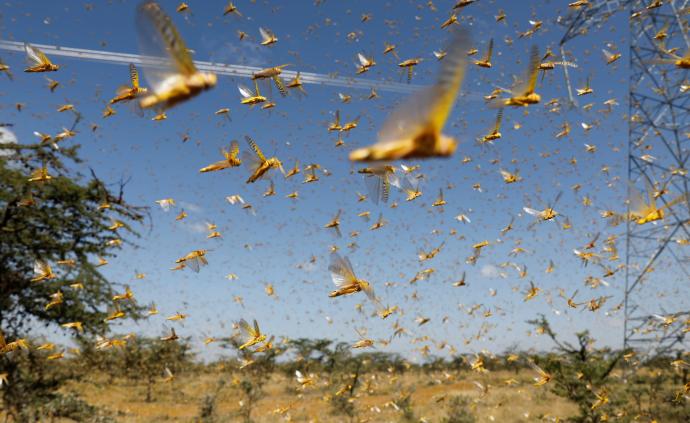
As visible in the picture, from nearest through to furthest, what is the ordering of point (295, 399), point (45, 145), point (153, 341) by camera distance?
point (45, 145) → point (295, 399) → point (153, 341)

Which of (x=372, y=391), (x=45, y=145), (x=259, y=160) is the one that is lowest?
(x=372, y=391)

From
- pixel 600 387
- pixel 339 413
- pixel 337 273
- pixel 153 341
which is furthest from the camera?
pixel 153 341

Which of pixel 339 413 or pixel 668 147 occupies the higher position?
pixel 668 147

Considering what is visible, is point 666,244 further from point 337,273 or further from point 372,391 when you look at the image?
point 372,391

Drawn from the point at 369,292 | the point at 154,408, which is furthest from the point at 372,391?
the point at 369,292

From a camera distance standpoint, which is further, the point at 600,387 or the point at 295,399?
the point at 295,399

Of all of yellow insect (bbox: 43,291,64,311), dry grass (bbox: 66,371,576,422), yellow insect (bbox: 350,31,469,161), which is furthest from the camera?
dry grass (bbox: 66,371,576,422)

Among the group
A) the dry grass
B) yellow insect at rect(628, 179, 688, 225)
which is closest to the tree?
the dry grass

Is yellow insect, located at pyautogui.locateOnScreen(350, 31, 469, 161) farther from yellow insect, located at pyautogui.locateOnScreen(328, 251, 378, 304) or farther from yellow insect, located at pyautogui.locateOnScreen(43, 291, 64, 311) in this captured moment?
yellow insect, located at pyautogui.locateOnScreen(43, 291, 64, 311)
